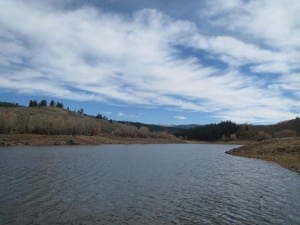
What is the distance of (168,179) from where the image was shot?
149 feet

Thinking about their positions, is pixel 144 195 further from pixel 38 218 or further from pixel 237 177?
pixel 237 177

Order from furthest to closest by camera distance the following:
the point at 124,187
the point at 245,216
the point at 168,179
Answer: the point at 168,179
the point at 124,187
the point at 245,216

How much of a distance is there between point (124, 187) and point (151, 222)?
14.5 m

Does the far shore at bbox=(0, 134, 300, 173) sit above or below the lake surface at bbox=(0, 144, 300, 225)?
above

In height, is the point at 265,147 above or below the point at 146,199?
above

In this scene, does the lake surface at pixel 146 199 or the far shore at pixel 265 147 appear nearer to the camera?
the lake surface at pixel 146 199

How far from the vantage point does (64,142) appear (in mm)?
164000

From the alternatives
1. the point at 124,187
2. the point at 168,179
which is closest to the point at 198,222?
the point at 124,187

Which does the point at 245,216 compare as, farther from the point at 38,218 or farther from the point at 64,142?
the point at 64,142

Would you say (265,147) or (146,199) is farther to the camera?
(265,147)

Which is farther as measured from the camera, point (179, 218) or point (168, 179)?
point (168, 179)

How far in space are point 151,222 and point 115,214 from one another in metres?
3.20

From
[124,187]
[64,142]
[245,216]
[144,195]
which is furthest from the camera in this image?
[64,142]

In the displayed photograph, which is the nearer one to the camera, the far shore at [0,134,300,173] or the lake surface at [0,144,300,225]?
the lake surface at [0,144,300,225]
